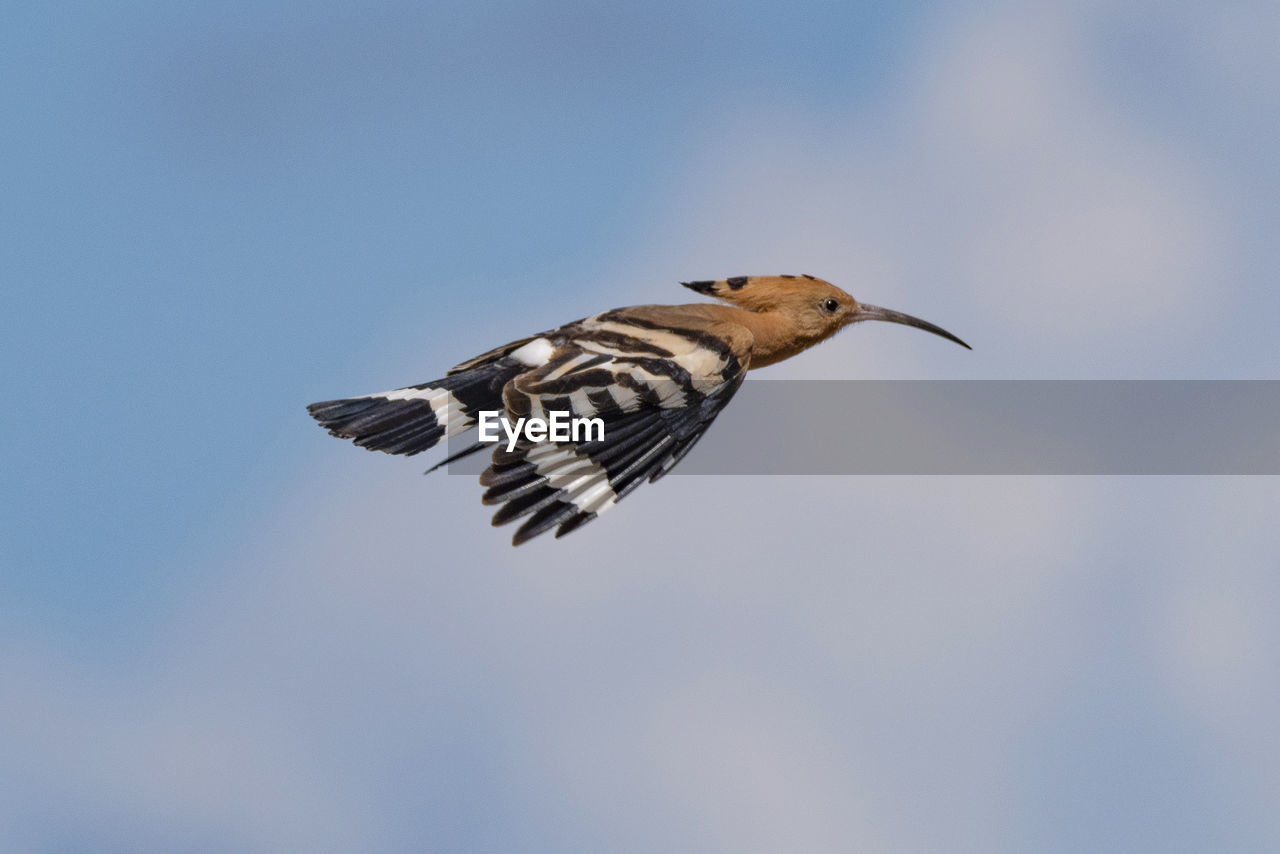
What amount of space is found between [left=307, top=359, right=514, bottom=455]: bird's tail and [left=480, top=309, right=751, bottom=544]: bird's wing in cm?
16

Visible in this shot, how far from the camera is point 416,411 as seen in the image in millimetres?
4699

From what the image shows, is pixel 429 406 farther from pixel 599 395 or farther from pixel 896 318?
pixel 896 318

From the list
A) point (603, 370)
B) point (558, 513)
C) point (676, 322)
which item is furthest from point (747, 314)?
point (558, 513)

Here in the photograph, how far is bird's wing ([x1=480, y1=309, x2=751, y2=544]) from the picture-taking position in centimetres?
427

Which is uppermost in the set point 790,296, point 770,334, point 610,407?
point 790,296

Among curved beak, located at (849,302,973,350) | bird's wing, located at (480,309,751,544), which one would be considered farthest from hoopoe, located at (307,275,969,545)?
curved beak, located at (849,302,973,350)

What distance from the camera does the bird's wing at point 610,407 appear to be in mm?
4270

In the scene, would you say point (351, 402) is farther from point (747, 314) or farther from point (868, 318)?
point (868, 318)

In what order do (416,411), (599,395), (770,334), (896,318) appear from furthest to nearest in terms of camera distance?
(896,318)
(770,334)
(416,411)
(599,395)

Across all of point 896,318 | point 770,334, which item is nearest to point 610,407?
point 770,334

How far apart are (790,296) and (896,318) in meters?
0.62

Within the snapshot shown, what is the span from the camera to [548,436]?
173 inches

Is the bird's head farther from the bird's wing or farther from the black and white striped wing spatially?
the black and white striped wing

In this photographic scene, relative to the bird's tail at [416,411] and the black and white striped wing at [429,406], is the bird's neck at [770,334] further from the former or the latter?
the bird's tail at [416,411]
